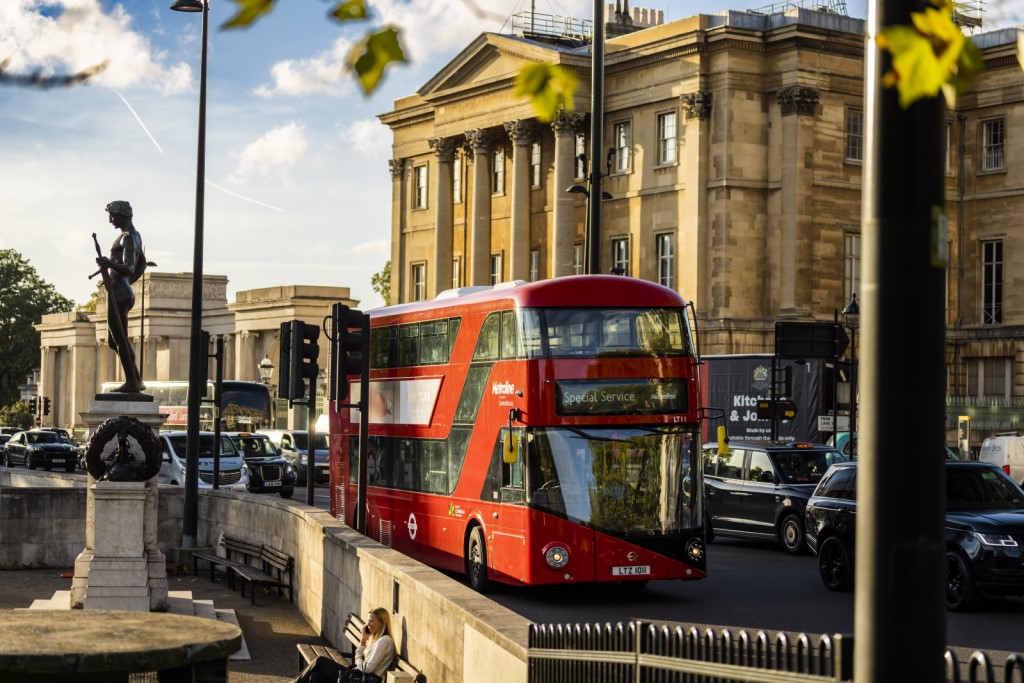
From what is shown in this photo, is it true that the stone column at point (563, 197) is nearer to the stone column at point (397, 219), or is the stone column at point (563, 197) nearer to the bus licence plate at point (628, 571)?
the stone column at point (397, 219)

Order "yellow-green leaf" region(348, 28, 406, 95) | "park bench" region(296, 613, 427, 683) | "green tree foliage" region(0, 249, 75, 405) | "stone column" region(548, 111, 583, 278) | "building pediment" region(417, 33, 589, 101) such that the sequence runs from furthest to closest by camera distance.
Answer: "green tree foliage" region(0, 249, 75, 405) < "stone column" region(548, 111, 583, 278) < "building pediment" region(417, 33, 589, 101) < "park bench" region(296, 613, 427, 683) < "yellow-green leaf" region(348, 28, 406, 95)

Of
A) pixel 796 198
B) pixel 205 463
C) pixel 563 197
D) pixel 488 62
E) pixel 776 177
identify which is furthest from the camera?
pixel 488 62

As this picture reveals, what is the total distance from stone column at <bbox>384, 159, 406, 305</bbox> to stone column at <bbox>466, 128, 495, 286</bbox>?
8.11 m

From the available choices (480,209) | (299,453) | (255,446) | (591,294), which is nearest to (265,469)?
(255,446)

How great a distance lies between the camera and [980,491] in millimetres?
18469

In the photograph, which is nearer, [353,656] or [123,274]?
[353,656]

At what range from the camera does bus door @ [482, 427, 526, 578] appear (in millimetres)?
18594

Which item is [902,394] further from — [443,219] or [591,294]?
[443,219]

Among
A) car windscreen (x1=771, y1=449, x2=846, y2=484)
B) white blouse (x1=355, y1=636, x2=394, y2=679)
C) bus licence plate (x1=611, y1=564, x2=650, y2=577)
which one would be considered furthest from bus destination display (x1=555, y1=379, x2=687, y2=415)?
car windscreen (x1=771, y1=449, x2=846, y2=484)

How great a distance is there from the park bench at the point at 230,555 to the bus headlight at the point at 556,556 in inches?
247

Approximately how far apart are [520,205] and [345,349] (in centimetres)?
5055

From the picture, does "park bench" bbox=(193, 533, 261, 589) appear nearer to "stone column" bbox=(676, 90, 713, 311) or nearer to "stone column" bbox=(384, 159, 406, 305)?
"stone column" bbox=(676, 90, 713, 311)

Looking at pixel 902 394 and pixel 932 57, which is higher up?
pixel 932 57

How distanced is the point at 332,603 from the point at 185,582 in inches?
306
